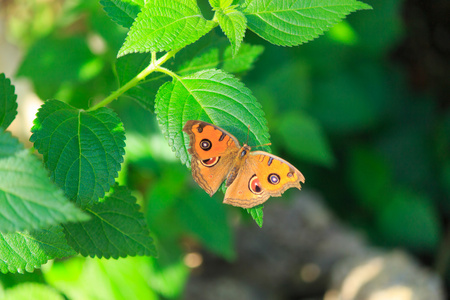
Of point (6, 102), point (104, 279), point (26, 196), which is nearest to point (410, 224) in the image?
point (104, 279)

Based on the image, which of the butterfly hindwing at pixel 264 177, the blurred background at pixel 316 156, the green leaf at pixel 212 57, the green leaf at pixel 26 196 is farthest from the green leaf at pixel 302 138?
the green leaf at pixel 26 196

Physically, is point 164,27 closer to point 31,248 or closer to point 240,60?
point 240,60

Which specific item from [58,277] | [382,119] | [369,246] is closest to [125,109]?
[58,277]

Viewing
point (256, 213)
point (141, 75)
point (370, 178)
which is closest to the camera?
point (256, 213)

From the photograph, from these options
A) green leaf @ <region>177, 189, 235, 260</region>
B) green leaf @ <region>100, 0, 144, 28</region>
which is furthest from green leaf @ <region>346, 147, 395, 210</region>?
green leaf @ <region>100, 0, 144, 28</region>

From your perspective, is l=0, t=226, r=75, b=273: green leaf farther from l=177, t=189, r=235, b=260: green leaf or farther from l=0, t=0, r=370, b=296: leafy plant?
l=177, t=189, r=235, b=260: green leaf

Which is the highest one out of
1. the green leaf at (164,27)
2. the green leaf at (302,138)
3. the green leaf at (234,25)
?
the green leaf at (302,138)

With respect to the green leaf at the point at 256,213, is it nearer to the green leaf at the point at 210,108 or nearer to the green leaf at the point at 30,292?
the green leaf at the point at 210,108

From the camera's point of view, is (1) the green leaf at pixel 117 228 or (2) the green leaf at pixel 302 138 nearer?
(1) the green leaf at pixel 117 228
